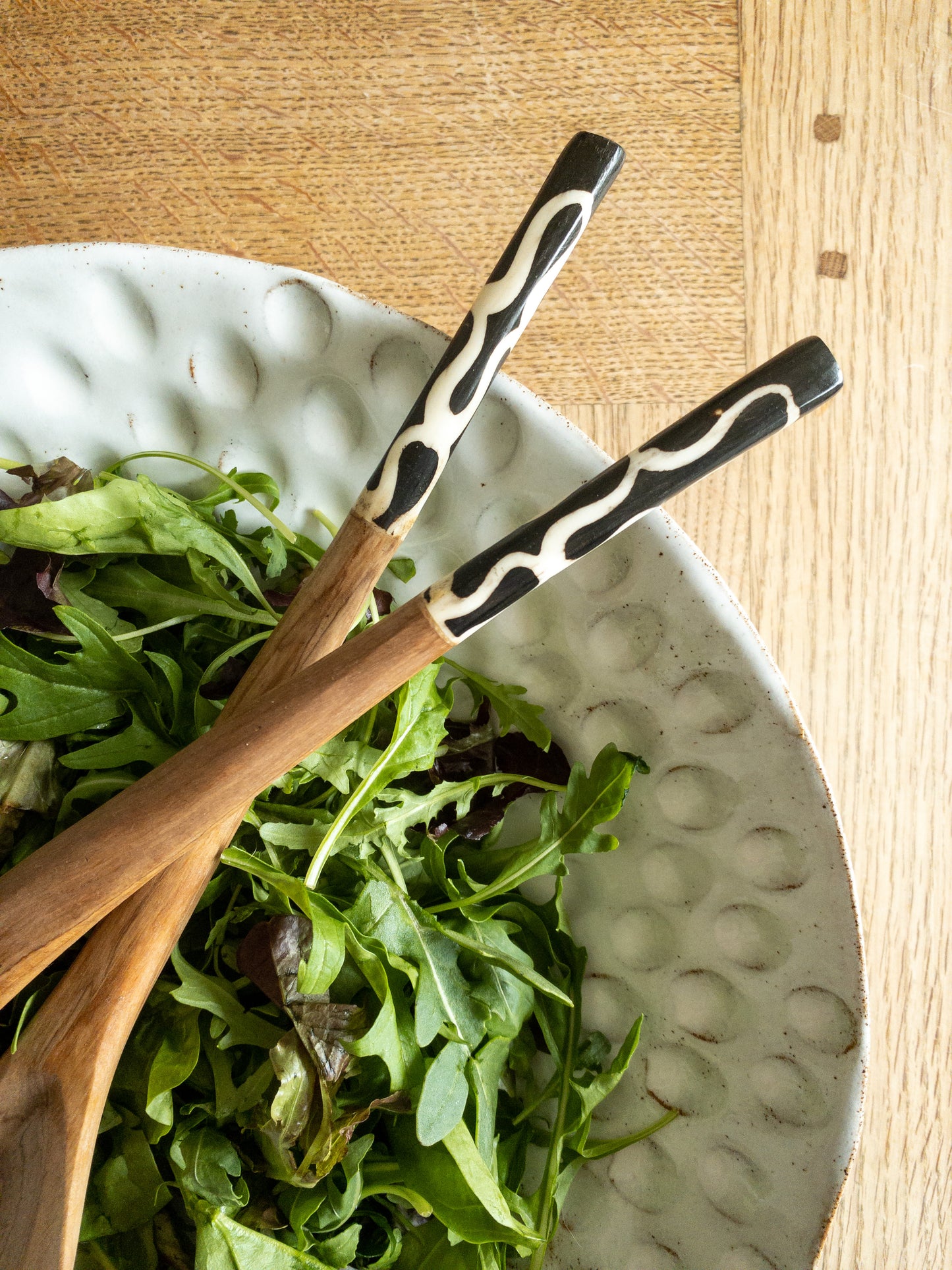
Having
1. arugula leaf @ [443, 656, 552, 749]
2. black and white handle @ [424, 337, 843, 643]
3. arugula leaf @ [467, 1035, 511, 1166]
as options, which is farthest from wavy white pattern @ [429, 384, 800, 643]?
arugula leaf @ [467, 1035, 511, 1166]

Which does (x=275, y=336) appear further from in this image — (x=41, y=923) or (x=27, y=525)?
(x=41, y=923)

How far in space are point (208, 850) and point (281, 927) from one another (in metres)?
0.05

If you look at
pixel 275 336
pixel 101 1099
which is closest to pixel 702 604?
pixel 275 336

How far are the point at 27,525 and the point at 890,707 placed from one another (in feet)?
1.60

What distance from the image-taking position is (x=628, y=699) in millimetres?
511

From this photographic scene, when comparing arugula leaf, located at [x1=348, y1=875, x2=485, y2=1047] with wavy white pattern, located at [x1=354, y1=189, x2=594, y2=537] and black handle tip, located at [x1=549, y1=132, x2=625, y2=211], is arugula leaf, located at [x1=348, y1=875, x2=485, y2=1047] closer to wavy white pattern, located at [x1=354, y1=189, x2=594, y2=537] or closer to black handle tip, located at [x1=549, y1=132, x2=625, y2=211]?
wavy white pattern, located at [x1=354, y1=189, x2=594, y2=537]

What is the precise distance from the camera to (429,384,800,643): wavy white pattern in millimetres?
402

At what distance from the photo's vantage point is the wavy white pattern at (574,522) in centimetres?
40

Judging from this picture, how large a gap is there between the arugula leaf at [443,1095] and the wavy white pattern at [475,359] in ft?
0.80

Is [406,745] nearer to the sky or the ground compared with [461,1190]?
nearer to the sky

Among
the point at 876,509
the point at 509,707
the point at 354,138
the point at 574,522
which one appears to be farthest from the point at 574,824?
the point at 354,138

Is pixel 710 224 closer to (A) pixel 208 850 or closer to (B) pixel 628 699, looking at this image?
(B) pixel 628 699

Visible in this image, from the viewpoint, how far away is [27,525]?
1.44 feet

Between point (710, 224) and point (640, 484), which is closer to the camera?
point (640, 484)
